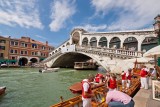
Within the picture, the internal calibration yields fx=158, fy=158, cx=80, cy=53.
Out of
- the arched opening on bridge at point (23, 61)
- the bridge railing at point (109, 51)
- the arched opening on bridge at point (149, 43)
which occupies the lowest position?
the arched opening on bridge at point (23, 61)

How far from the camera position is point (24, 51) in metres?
44.8

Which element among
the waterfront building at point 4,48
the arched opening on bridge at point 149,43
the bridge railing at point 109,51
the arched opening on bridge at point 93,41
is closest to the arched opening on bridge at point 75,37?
the arched opening on bridge at point 93,41

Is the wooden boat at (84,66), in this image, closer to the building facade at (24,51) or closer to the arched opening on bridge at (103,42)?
the arched opening on bridge at (103,42)

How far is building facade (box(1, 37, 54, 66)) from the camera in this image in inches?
1664

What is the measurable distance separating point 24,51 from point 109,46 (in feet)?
84.9

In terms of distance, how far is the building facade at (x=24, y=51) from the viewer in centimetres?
4227

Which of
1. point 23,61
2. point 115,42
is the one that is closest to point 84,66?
point 115,42

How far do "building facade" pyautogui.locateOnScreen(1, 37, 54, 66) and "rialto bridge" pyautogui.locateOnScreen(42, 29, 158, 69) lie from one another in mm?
11542

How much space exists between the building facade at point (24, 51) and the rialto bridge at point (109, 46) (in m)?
11.5

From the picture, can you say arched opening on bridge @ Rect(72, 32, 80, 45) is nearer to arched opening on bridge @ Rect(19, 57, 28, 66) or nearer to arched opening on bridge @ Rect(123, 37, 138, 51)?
arched opening on bridge @ Rect(123, 37, 138, 51)

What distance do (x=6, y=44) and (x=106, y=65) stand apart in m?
30.4

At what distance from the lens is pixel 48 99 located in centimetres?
888

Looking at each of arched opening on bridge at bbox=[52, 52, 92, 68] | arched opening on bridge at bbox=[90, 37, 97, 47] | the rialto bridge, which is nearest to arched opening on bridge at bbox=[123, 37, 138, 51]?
the rialto bridge

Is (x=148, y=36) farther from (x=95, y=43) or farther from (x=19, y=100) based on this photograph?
(x=19, y=100)
